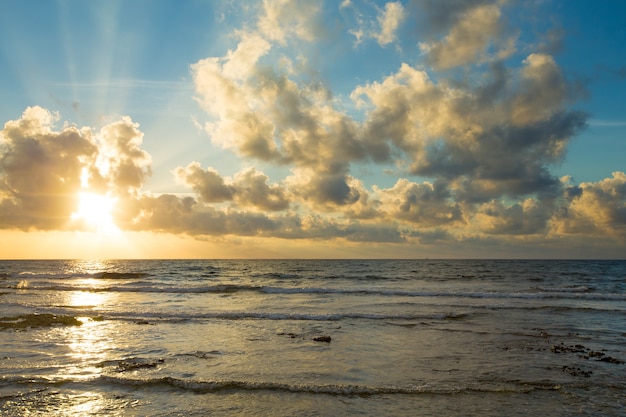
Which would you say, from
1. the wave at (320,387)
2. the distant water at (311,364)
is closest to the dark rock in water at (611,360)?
the distant water at (311,364)

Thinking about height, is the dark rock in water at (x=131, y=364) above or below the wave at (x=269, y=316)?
above

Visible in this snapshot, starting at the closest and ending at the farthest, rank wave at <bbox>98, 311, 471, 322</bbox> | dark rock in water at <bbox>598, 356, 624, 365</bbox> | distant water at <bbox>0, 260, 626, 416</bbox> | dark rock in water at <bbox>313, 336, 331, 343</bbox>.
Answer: distant water at <bbox>0, 260, 626, 416</bbox>, dark rock in water at <bbox>598, 356, 624, 365</bbox>, dark rock in water at <bbox>313, 336, 331, 343</bbox>, wave at <bbox>98, 311, 471, 322</bbox>

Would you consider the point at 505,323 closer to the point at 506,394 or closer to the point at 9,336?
the point at 506,394

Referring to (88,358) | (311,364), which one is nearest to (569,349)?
(311,364)

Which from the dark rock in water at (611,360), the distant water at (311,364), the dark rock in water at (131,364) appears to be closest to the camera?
the distant water at (311,364)

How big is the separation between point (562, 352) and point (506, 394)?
648 cm

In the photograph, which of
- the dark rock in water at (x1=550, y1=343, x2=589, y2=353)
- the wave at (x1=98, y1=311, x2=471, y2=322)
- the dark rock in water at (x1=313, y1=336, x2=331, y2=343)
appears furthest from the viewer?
the wave at (x1=98, y1=311, x2=471, y2=322)

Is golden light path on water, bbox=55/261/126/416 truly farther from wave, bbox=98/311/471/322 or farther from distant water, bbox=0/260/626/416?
wave, bbox=98/311/471/322

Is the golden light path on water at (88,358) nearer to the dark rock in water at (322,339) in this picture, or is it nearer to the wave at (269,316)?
the wave at (269,316)

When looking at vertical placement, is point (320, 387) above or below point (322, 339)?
above

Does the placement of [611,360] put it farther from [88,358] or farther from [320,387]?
[88,358]

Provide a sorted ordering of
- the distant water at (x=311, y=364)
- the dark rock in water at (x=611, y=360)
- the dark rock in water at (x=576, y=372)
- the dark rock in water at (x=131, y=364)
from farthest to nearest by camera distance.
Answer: the dark rock in water at (x=611, y=360) < the dark rock in water at (x=131, y=364) < the dark rock in water at (x=576, y=372) < the distant water at (x=311, y=364)

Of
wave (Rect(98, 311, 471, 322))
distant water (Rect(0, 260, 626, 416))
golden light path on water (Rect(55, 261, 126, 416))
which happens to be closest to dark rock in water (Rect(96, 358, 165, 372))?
distant water (Rect(0, 260, 626, 416))

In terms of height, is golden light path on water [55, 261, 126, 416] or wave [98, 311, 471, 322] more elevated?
golden light path on water [55, 261, 126, 416]
